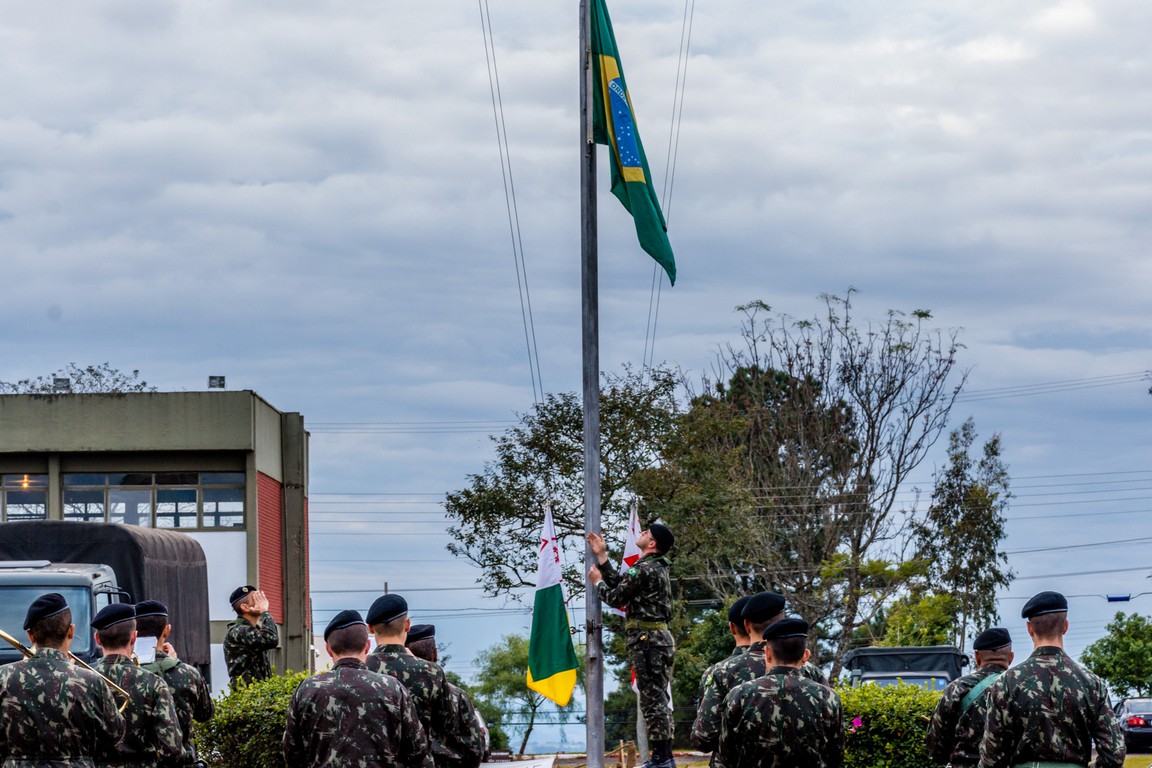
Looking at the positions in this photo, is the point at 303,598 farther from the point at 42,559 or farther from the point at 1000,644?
the point at 1000,644

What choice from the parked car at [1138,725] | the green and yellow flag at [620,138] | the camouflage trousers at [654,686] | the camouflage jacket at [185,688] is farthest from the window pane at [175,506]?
the camouflage jacket at [185,688]

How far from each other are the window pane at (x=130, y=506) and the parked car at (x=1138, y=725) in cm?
2763

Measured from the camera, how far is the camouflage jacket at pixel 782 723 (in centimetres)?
793

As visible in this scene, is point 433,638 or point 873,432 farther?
point 873,432

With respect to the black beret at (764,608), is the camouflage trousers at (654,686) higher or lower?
lower

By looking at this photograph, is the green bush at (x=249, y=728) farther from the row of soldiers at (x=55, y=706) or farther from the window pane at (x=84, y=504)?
the window pane at (x=84, y=504)

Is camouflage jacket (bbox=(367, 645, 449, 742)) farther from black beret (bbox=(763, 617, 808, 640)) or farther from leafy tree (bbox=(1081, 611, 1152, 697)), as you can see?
leafy tree (bbox=(1081, 611, 1152, 697))

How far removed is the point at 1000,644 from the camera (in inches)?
375

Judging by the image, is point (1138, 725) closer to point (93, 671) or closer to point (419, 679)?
point (419, 679)

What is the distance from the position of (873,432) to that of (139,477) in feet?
80.4

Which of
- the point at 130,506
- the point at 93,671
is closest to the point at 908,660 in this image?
the point at 93,671

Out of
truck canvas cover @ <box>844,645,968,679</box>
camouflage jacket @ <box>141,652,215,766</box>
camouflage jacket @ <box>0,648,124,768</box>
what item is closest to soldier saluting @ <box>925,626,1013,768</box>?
camouflage jacket @ <box>0,648,124,768</box>

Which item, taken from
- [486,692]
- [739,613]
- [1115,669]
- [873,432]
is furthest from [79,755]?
[486,692]

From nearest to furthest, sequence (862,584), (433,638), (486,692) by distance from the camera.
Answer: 1. (433,638)
2. (862,584)
3. (486,692)
